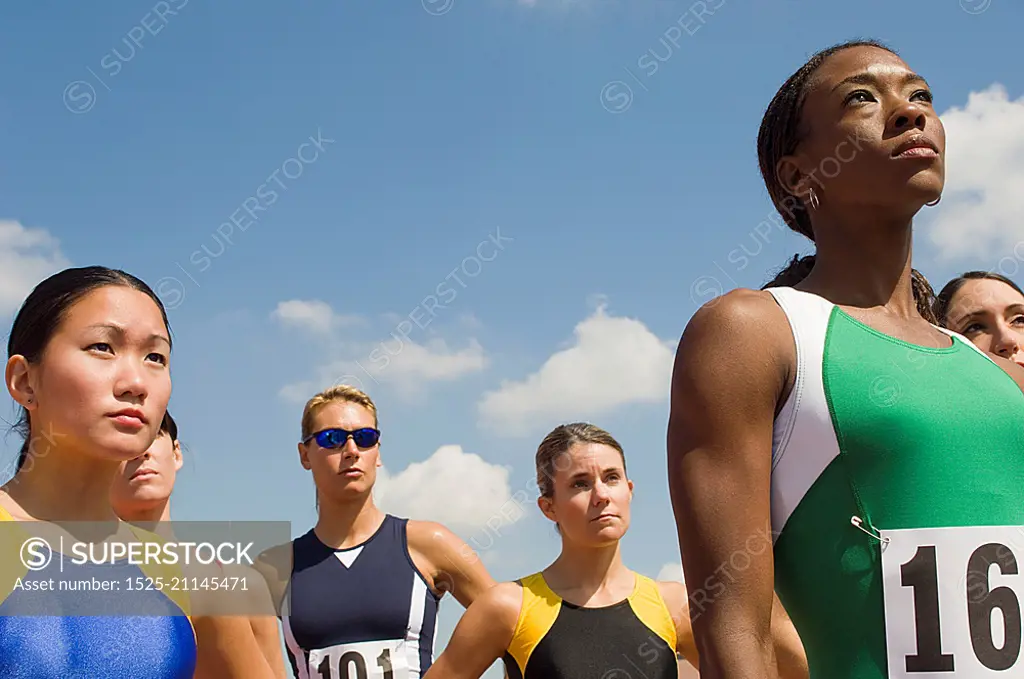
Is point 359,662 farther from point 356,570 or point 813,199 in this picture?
point 813,199

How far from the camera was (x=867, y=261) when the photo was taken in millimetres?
2525

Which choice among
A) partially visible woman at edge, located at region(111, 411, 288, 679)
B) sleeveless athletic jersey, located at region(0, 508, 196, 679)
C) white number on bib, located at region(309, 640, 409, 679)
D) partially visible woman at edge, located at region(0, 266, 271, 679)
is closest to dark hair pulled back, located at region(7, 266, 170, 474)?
partially visible woman at edge, located at region(0, 266, 271, 679)

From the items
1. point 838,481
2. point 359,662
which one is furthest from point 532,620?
point 838,481

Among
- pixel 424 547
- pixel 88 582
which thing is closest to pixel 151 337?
pixel 88 582

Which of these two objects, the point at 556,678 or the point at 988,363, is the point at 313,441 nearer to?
the point at 556,678

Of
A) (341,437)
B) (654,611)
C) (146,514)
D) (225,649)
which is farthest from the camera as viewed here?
(341,437)

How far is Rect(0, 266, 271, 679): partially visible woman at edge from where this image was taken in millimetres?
2924

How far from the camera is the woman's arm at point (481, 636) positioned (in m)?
5.38

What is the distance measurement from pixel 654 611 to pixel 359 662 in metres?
2.08

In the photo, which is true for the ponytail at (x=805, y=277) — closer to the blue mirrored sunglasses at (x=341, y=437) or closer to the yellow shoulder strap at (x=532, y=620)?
the yellow shoulder strap at (x=532, y=620)

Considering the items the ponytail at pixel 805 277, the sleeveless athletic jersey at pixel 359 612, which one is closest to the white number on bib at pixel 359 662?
the sleeveless athletic jersey at pixel 359 612

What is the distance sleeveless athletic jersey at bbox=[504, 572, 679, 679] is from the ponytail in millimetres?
2983

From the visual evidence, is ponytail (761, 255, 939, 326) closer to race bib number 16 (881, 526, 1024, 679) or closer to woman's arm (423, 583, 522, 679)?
race bib number 16 (881, 526, 1024, 679)

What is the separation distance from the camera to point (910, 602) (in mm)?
2080
